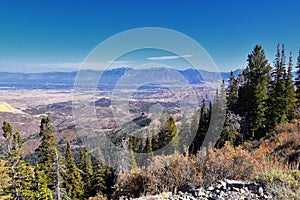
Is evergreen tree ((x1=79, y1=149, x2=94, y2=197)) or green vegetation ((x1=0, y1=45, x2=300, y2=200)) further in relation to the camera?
evergreen tree ((x1=79, y1=149, x2=94, y2=197))

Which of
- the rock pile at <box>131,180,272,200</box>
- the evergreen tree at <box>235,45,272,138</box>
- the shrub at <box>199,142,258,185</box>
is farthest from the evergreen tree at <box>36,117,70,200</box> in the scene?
the evergreen tree at <box>235,45,272,138</box>

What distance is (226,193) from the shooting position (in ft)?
16.3

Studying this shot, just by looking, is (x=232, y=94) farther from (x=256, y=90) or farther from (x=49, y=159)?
(x=49, y=159)

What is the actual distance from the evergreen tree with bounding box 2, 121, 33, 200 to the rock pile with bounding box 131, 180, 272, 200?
1640 cm

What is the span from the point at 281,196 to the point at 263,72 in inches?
1037

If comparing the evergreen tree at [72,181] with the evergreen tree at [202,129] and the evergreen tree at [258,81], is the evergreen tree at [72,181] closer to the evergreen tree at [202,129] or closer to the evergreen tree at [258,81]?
the evergreen tree at [202,129]

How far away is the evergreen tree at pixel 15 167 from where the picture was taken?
17328mm

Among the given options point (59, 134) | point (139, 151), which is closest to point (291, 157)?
point (139, 151)

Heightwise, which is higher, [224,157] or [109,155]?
[224,157]

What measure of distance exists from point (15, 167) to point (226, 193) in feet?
58.8

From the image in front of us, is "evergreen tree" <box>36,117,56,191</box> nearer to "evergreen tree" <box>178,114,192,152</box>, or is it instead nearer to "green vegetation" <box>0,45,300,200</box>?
"green vegetation" <box>0,45,300,200</box>

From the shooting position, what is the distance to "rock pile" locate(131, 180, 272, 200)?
473 centimetres

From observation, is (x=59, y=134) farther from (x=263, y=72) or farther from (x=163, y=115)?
(x=263, y=72)

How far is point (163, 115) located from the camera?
3709cm
